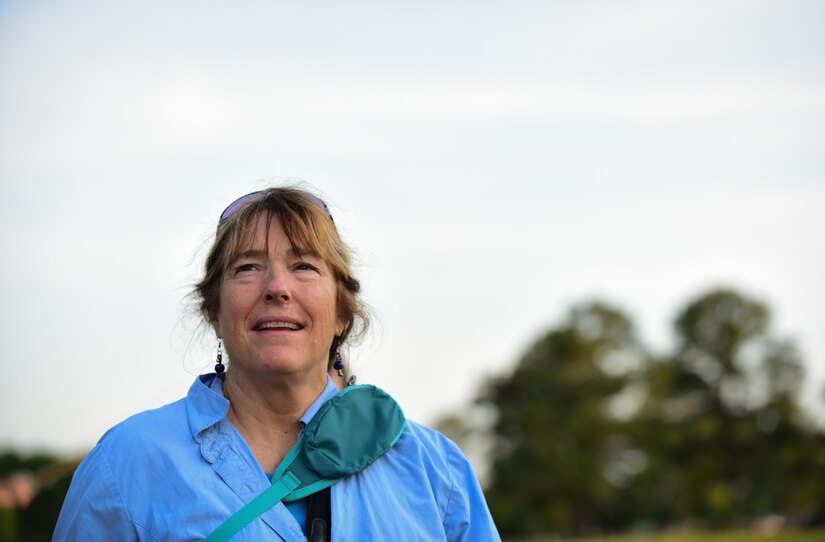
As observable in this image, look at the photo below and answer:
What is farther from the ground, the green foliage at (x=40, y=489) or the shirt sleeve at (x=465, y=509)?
the green foliage at (x=40, y=489)

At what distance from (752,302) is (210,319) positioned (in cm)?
5033

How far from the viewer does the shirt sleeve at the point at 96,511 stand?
3305 mm

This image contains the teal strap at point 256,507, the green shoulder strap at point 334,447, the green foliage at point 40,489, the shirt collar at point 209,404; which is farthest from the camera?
the green foliage at point 40,489

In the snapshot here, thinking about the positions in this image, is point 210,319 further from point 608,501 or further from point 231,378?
point 608,501

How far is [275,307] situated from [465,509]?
112 centimetres

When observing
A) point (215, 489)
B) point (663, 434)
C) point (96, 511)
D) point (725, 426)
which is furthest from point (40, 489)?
point (725, 426)

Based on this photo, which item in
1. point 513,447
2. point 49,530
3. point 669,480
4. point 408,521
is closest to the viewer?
point 408,521

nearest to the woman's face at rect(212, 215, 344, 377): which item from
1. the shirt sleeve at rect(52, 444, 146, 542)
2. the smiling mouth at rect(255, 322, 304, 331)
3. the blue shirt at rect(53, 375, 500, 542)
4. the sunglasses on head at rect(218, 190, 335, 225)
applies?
the smiling mouth at rect(255, 322, 304, 331)

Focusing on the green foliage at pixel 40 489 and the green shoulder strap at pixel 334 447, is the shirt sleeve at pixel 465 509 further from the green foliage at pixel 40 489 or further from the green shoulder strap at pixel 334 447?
the green foliage at pixel 40 489

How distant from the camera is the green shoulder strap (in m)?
3.40

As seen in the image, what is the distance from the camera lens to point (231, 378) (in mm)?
3795

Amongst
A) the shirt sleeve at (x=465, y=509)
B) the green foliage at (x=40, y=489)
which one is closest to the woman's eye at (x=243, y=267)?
the shirt sleeve at (x=465, y=509)

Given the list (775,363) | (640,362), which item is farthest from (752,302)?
(640,362)

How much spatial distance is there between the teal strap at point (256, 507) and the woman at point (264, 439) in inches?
0.7
